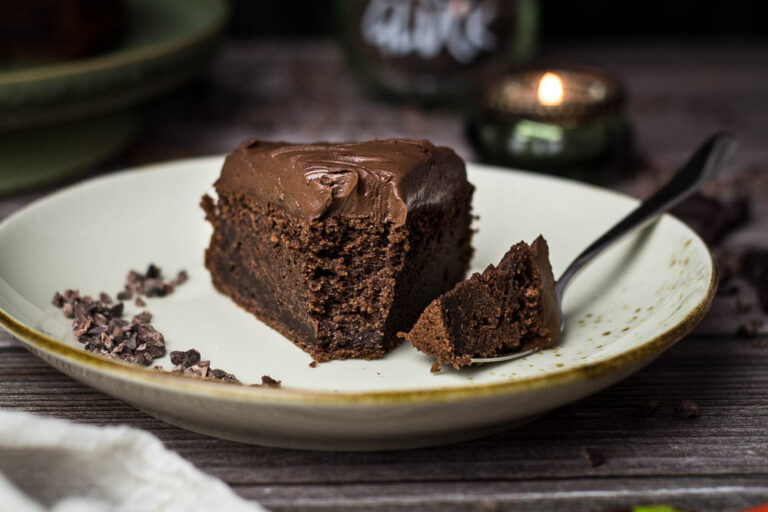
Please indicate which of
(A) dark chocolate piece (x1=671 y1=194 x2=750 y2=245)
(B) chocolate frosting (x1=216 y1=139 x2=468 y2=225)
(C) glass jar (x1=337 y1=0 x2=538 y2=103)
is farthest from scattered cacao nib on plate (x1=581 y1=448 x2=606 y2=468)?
(C) glass jar (x1=337 y1=0 x2=538 y2=103)

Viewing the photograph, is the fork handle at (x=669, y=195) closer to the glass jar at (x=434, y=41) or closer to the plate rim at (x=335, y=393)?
the plate rim at (x=335, y=393)

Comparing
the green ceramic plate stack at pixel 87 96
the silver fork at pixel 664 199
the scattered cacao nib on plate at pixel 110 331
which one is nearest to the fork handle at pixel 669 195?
the silver fork at pixel 664 199

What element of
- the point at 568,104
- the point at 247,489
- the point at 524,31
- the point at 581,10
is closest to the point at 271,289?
the point at 247,489

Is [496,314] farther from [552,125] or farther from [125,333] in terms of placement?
[552,125]

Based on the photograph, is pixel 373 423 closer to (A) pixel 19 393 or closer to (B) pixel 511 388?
(B) pixel 511 388

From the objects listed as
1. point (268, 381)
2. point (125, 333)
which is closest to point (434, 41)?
point (125, 333)
